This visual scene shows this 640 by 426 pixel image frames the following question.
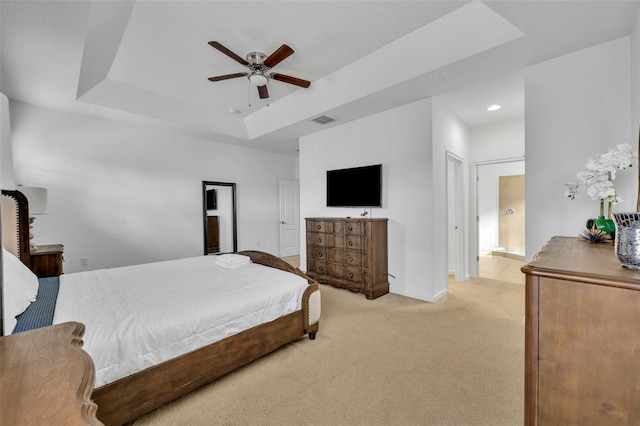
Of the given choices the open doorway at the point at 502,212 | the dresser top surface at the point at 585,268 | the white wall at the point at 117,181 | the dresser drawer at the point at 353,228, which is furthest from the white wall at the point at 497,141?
the white wall at the point at 117,181

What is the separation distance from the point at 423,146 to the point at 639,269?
110 inches

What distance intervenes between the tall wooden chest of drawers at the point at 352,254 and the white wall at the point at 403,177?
208 mm

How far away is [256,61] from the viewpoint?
9.12 feet

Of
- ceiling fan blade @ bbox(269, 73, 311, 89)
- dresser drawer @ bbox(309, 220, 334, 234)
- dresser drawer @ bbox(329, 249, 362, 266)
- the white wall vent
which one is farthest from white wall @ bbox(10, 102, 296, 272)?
ceiling fan blade @ bbox(269, 73, 311, 89)

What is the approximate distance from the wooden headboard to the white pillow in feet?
2.82

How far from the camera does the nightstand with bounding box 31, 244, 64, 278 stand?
284cm

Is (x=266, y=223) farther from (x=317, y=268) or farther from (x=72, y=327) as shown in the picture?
(x=72, y=327)

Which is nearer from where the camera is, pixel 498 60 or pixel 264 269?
pixel 498 60

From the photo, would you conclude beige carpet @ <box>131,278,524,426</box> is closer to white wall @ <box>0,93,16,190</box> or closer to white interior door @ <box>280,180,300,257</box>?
white wall @ <box>0,93,16,190</box>

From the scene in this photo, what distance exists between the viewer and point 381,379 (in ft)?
6.35

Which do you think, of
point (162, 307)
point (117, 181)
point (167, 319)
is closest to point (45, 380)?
point (167, 319)

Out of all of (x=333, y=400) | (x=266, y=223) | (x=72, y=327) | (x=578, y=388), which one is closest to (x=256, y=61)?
(x=72, y=327)

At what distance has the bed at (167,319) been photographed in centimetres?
146

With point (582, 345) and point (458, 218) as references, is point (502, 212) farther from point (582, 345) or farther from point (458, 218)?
point (582, 345)
